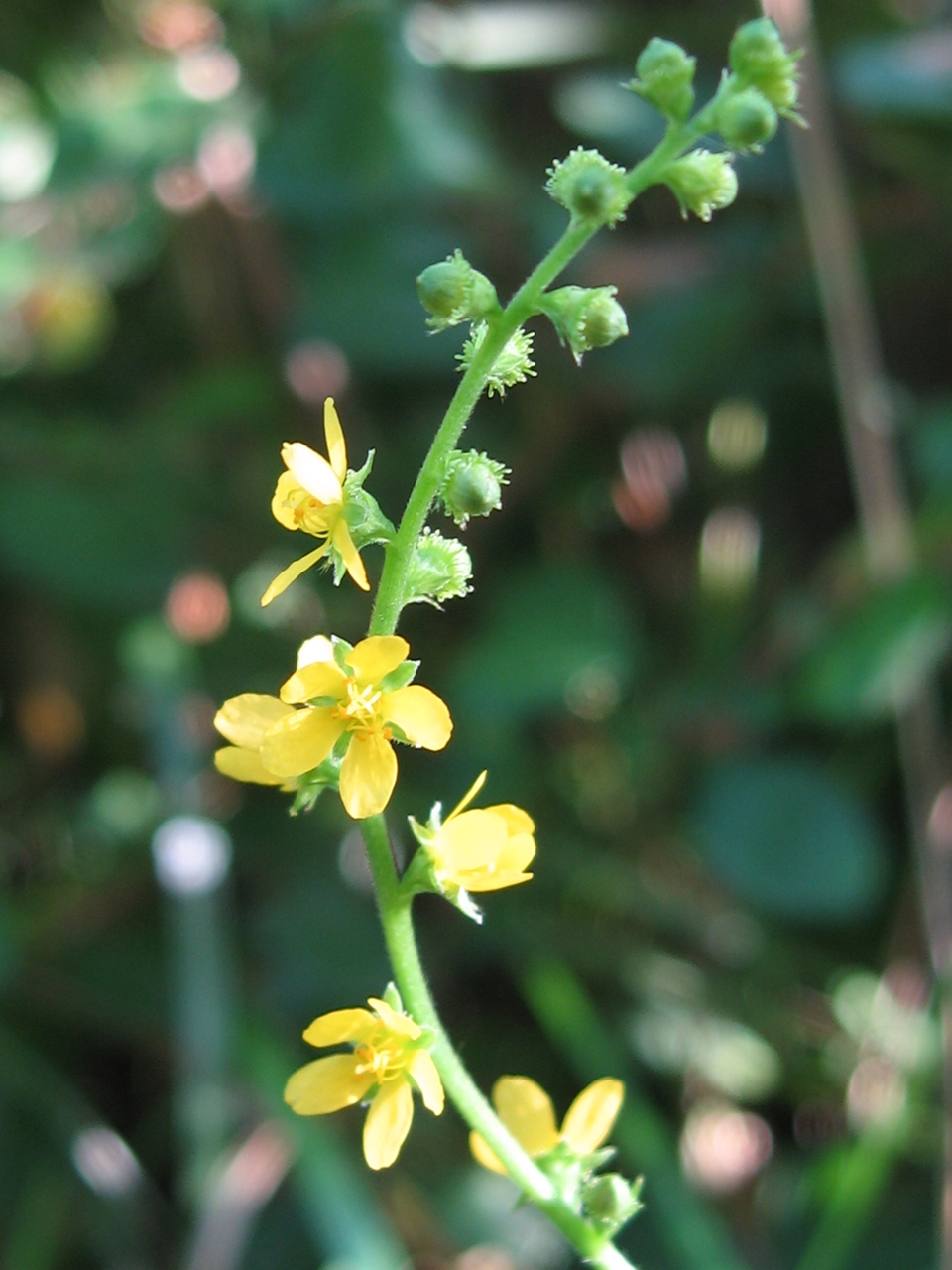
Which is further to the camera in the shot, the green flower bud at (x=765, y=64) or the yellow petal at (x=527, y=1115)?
the yellow petal at (x=527, y=1115)

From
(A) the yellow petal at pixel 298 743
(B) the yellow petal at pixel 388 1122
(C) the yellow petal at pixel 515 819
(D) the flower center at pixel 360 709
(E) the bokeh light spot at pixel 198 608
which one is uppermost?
(E) the bokeh light spot at pixel 198 608

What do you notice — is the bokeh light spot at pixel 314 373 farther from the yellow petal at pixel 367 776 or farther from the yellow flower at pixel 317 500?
the yellow petal at pixel 367 776

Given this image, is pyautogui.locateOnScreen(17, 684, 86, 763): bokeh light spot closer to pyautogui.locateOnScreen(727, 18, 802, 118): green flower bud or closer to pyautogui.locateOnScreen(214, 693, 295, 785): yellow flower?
pyautogui.locateOnScreen(214, 693, 295, 785): yellow flower

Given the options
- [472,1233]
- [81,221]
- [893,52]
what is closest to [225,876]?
[472,1233]

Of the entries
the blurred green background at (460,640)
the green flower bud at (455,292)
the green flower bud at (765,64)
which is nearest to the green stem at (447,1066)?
the green flower bud at (455,292)

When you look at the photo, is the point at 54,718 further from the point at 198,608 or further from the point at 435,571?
the point at 435,571

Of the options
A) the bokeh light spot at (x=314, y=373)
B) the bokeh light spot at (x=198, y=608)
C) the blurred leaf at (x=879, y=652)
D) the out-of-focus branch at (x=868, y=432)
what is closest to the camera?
the blurred leaf at (x=879, y=652)

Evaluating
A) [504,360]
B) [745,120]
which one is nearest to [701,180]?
[745,120]
